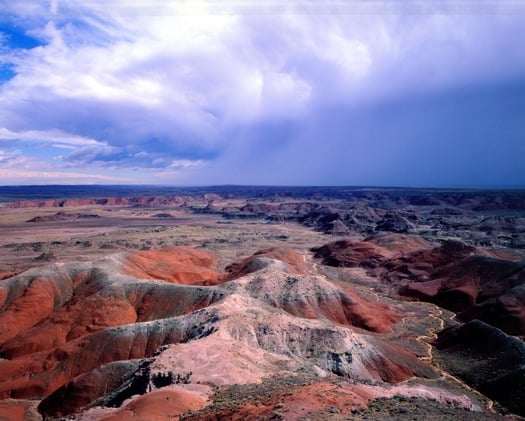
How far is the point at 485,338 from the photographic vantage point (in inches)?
1524

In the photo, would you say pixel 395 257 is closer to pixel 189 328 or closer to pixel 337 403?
pixel 189 328

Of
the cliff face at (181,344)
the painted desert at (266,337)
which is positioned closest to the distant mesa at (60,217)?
the painted desert at (266,337)

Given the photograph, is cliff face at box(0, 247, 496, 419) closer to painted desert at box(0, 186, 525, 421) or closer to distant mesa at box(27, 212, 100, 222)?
painted desert at box(0, 186, 525, 421)

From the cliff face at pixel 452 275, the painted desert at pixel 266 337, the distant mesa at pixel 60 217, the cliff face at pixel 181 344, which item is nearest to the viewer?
the painted desert at pixel 266 337

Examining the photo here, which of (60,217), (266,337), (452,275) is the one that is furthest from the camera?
(60,217)

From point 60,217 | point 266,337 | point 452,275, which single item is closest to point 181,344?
point 266,337

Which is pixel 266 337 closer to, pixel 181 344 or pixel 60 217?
pixel 181 344

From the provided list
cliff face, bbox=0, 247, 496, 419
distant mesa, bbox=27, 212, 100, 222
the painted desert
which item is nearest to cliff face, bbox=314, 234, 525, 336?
the painted desert

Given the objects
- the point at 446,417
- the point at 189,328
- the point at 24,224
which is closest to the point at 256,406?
the point at 446,417

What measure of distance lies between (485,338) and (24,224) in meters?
157

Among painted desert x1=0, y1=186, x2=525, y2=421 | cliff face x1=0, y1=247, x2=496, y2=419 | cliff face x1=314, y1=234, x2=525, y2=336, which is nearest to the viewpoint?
painted desert x1=0, y1=186, x2=525, y2=421

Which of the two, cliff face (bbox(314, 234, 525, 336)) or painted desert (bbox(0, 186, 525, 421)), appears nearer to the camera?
painted desert (bbox(0, 186, 525, 421))

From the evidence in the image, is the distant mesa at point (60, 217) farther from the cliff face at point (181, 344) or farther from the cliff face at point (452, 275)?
the cliff face at point (181, 344)

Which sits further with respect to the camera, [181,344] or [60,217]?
[60,217]
